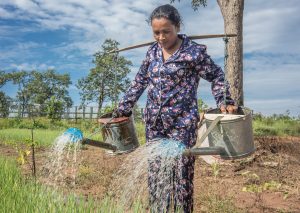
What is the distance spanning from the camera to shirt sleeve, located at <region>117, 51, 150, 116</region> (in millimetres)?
3371

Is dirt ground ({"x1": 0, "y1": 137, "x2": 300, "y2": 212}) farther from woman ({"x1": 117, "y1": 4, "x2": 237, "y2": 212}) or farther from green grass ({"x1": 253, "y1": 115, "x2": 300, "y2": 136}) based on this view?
green grass ({"x1": 253, "y1": 115, "x2": 300, "y2": 136})

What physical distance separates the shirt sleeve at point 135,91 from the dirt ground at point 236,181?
0.71m

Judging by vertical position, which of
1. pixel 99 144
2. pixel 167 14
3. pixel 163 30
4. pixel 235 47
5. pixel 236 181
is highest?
pixel 235 47

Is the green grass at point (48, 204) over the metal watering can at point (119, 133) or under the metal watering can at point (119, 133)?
under

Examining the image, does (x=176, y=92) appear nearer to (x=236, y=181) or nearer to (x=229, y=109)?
(x=229, y=109)

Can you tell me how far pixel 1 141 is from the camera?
10602 millimetres

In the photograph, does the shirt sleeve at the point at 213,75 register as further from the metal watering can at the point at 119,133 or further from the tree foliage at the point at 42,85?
the tree foliage at the point at 42,85

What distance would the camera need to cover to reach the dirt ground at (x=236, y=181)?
173 inches

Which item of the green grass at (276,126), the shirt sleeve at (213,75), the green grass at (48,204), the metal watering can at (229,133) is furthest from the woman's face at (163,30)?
the green grass at (276,126)

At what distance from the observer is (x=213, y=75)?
316cm

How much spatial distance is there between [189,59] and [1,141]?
8446 millimetres

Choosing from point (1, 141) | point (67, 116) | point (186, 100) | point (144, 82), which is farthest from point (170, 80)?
point (67, 116)

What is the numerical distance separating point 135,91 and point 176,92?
1.68 feet

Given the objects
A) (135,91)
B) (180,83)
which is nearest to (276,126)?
(135,91)
